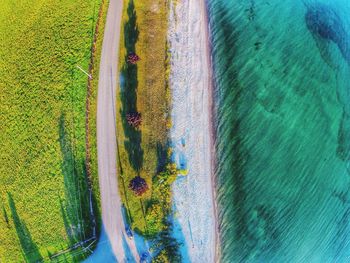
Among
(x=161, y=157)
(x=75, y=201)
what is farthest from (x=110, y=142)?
(x=75, y=201)

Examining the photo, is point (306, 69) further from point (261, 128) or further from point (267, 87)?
point (261, 128)

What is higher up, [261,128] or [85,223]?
[261,128]

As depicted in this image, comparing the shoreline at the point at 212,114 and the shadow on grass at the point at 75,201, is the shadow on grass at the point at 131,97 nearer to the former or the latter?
the shadow on grass at the point at 75,201

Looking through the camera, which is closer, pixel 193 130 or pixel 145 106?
pixel 145 106

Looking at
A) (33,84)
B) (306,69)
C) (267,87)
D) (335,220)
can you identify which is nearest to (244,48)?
(267,87)

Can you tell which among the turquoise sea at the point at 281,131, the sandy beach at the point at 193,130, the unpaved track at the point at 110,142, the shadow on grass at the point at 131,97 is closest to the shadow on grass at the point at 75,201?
the unpaved track at the point at 110,142

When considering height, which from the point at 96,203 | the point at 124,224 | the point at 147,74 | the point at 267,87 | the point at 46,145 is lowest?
the point at 124,224

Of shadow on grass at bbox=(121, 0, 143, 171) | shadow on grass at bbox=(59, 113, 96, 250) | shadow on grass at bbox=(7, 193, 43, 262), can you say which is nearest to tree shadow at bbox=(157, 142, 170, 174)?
shadow on grass at bbox=(121, 0, 143, 171)

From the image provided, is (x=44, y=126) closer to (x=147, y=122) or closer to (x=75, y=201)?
(x=75, y=201)
